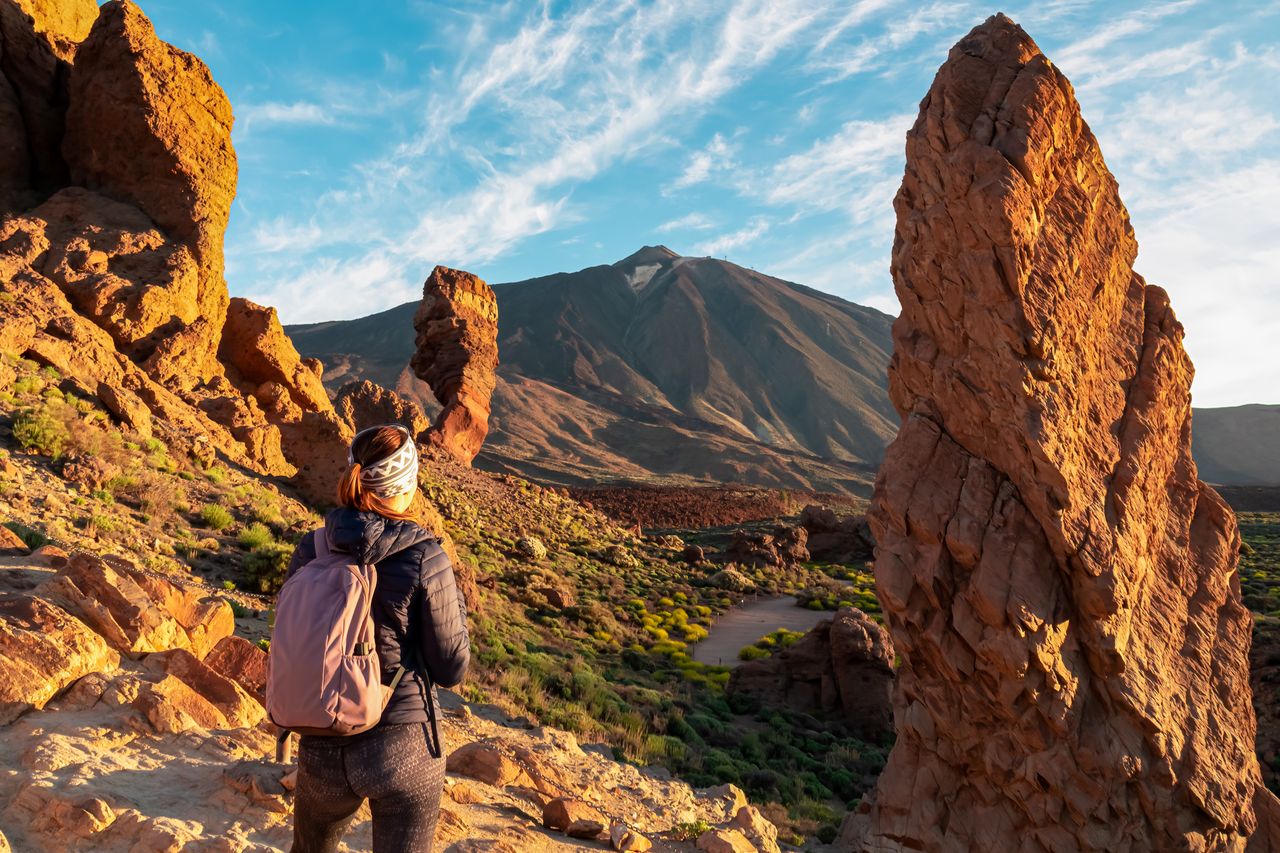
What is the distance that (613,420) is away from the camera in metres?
105

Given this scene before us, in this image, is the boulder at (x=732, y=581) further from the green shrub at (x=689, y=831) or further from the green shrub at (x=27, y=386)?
the green shrub at (x=689, y=831)

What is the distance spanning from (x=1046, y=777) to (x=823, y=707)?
8.94m

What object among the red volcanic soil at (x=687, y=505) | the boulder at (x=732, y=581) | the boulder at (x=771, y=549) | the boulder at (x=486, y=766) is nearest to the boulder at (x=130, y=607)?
the boulder at (x=486, y=766)

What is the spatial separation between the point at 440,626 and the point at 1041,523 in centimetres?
710

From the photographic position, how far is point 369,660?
2602 mm

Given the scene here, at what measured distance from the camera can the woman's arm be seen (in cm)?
275

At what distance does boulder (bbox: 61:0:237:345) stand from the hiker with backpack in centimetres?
1863

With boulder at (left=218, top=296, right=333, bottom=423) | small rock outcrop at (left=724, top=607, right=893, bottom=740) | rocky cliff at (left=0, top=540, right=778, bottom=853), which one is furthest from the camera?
boulder at (left=218, top=296, right=333, bottom=423)

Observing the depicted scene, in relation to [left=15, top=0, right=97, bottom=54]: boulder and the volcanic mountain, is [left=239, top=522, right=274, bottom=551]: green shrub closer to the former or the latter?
[left=15, top=0, right=97, bottom=54]: boulder

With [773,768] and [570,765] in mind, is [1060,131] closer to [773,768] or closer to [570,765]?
[570,765]

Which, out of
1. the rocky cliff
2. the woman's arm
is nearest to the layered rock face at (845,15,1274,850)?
the rocky cliff

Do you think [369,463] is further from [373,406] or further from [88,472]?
[373,406]

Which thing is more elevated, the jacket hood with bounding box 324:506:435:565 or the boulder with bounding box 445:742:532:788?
the jacket hood with bounding box 324:506:435:565

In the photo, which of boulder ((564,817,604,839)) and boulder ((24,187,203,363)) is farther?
boulder ((24,187,203,363))
